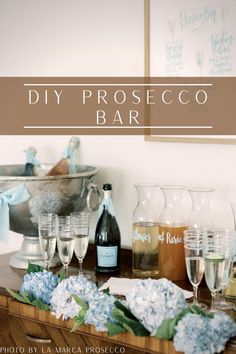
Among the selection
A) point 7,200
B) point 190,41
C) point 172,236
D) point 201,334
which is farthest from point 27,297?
point 190,41

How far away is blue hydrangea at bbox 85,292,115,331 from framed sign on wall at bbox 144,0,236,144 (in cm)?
74

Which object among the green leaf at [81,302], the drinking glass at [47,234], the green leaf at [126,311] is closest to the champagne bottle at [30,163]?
the drinking glass at [47,234]

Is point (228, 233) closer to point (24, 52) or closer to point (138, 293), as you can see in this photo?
point (138, 293)

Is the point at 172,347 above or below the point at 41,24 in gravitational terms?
below

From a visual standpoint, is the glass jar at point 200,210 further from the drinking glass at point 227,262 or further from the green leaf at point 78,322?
the green leaf at point 78,322

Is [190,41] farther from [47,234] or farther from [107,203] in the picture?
[47,234]

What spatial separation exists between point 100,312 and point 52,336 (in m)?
0.26

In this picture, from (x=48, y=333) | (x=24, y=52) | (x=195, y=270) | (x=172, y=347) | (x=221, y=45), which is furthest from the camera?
(x=24, y=52)

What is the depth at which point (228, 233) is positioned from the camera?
191 cm

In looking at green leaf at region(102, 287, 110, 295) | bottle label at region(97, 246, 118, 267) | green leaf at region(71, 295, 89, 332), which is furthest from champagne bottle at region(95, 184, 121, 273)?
green leaf at region(71, 295, 89, 332)

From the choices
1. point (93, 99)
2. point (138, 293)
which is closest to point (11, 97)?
point (93, 99)

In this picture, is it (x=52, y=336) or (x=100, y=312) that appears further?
(x=52, y=336)

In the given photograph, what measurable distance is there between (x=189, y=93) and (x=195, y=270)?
731 mm
